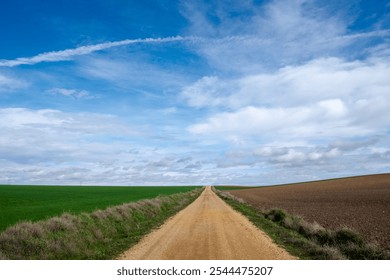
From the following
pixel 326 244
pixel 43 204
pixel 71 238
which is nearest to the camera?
pixel 71 238

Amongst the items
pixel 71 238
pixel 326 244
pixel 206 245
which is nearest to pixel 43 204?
pixel 71 238

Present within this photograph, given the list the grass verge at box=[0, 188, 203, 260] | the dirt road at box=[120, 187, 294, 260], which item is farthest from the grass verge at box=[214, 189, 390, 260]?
the grass verge at box=[0, 188, 203, 260]

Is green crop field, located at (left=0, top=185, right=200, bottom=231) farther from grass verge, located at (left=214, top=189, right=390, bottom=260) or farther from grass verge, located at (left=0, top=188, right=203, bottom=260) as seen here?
grass verge, located at (left=214, top=189, right=390, bottom=260)

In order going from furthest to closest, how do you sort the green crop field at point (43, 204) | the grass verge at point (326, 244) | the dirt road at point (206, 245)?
1. the green crop field at point (43, 204)
2. the grass verge at point (326, 244)
3. the dirt road at point (206, 245)

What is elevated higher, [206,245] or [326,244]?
[206,245]

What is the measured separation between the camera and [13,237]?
13.6m

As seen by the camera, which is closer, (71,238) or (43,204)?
(71,238)

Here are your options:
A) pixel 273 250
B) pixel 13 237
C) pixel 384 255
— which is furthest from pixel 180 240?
pixel 384 255

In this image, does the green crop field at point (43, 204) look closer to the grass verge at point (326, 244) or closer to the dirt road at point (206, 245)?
the dirt road at point (206, 245)

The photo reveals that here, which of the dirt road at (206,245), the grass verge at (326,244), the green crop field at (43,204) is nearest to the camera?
the dirt road at (206,245)

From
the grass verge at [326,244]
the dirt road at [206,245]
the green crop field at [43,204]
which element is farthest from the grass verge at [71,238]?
the grass verge at [326,244]

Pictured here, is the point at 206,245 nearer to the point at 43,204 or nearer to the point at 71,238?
the point at 71,238

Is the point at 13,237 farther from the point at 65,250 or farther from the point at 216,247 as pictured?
the point at 216,247
